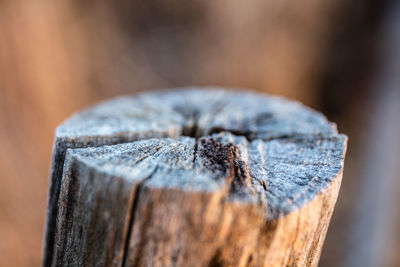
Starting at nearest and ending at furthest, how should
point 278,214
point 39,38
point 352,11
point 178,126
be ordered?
point 278,214 → point 178,126 → point 39,38 → point 352,11

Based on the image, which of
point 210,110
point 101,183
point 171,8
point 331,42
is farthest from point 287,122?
point 331,42

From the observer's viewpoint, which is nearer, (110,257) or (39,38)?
(110,257)

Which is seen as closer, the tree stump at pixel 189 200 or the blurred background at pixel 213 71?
the tree stump at pixel 189 200

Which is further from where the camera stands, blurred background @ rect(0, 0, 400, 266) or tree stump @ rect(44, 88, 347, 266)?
blurred background @ rect(0, 0, 400, 266)

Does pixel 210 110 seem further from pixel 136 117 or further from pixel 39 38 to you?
pixel 39 38
